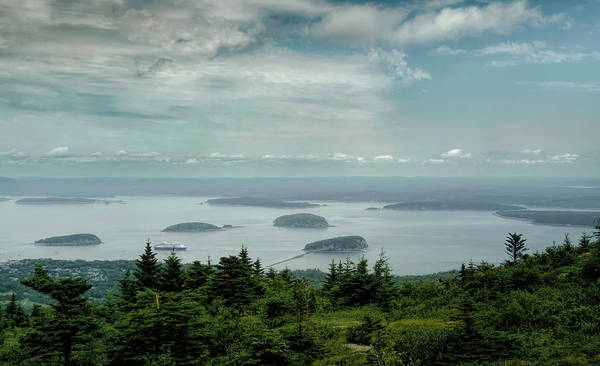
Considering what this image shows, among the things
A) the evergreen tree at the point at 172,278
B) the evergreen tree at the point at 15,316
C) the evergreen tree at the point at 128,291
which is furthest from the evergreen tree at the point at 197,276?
the evergreen tree at the point at 15,316

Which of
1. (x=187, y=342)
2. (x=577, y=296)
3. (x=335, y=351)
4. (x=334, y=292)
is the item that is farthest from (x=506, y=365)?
(x=334, y=292)

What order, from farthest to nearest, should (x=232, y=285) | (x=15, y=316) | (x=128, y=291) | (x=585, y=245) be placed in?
(x=15, y=316) < (x=585, y=245) < (x=128, y=291) < (x=232, y=285)

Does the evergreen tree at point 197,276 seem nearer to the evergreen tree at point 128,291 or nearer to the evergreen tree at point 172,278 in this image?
the evergreen tree at point 128,291

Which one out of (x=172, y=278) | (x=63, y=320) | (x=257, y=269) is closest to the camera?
(x=63, y=320)

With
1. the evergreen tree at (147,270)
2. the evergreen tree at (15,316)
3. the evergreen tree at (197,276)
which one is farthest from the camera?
the evergreen tree at (15,316)

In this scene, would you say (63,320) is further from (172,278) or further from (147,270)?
(147,270)

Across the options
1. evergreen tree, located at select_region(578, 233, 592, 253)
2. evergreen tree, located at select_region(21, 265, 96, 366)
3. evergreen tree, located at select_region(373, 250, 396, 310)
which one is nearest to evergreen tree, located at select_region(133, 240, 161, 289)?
evergreen tree, located at select_region(21, 265, 96, 366)

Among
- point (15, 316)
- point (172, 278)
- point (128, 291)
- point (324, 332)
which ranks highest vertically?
point (172, 278)

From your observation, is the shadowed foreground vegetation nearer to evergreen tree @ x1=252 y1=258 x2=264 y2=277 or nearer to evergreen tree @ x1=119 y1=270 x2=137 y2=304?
evergreen tree @ x1=119 y1=270 x2=137 y2=304

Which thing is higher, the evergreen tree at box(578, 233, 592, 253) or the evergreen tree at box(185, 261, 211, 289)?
the evergreen tree at box(578, 233, 592, 253)

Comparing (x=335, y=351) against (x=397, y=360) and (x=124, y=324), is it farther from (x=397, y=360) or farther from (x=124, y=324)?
(x=124, y=324)

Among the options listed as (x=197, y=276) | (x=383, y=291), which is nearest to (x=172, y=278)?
(x=197, y=276)
